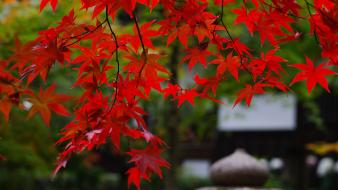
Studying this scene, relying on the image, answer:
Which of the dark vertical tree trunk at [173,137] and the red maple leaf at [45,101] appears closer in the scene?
the red maple leaf at [45,101]

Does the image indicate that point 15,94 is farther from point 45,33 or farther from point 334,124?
point 334,124

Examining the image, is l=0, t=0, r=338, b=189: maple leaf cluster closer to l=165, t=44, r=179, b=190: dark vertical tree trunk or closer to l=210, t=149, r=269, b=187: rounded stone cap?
l=210, t=149, r=269, b=187: rounded stone cap

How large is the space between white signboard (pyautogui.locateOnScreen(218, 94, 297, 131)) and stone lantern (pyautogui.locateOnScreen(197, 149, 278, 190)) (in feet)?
27.7

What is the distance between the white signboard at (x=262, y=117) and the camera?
1377 cm

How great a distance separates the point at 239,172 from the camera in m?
4.85

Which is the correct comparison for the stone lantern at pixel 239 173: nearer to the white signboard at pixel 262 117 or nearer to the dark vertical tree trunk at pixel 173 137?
the dark vertical tree trunk at pixel 173 137

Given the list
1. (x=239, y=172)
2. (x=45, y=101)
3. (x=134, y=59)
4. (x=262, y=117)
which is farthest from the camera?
(x=262, y=117)

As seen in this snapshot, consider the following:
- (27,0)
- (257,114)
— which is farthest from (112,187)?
(27,0)

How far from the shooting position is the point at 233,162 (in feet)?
16.2

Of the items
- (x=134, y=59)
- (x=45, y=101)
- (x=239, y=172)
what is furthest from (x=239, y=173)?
(x=45, y=101)

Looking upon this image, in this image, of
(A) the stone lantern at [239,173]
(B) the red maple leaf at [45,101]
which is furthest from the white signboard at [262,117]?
(B) the red maple leaf at [45,101]

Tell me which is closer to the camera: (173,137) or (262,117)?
(173,137)

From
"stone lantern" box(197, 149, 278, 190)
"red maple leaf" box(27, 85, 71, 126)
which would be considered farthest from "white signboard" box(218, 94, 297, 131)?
"red maple leaf" box(27, 85, 71, 126)

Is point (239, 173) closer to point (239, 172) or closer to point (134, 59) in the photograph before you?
point (239, 172)
